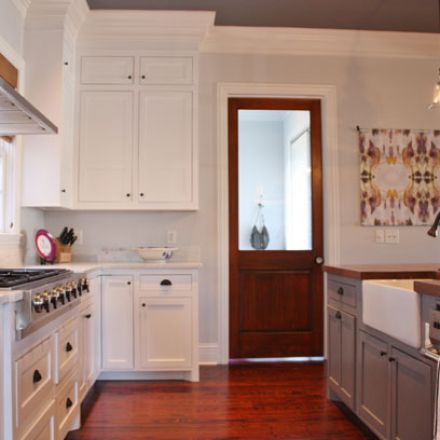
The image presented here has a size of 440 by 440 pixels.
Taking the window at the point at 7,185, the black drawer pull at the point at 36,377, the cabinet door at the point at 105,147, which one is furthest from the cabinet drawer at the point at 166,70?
the black drawer pull at the point at 36,377

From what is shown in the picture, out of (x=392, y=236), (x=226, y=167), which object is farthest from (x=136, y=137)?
(x=392, y=236)

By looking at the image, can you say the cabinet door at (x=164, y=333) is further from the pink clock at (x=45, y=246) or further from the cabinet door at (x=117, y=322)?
the pink clock at (x=45, y=246)

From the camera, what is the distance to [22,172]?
3.15 meters

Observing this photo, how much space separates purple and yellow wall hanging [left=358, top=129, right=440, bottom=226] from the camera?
386cm

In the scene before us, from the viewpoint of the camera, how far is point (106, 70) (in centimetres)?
354

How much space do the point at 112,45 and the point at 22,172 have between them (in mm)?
1276

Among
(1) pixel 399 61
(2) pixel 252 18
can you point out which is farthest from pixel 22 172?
(1) pixel 399 61

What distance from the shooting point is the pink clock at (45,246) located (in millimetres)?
3200

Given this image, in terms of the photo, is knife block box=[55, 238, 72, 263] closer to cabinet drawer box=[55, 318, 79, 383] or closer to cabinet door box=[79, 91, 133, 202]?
cabinet door box=[79, 91, 133, 202]

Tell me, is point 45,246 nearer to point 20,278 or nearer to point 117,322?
point 117,322

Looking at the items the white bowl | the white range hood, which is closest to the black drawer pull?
the white range hood

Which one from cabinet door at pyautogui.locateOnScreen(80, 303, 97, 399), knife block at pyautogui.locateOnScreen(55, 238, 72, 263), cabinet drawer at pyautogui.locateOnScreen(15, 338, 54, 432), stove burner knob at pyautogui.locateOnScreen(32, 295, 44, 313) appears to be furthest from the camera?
knife block at pyautogui.locateOnScreen(55, 238, 72, 263)

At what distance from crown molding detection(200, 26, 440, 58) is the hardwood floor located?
272 centimetres

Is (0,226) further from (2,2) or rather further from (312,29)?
(312,29)
